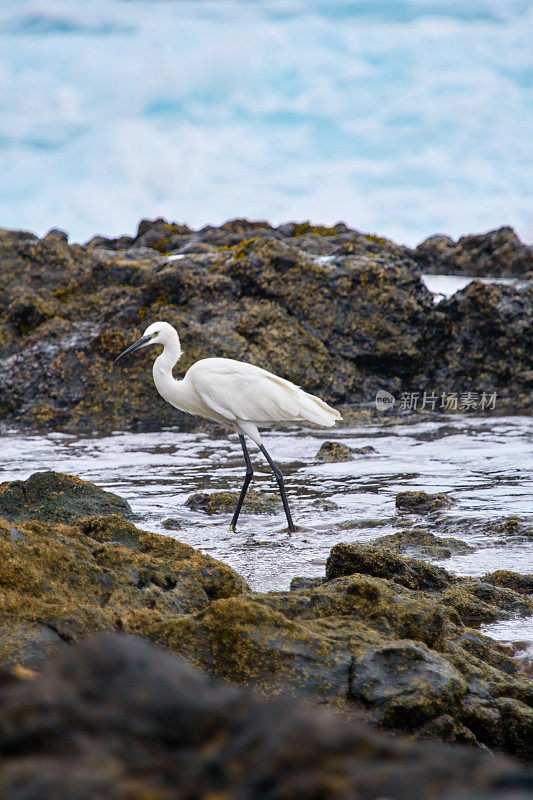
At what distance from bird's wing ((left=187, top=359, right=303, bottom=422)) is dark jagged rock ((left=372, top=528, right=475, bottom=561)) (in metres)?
2.54

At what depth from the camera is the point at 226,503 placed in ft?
27.4

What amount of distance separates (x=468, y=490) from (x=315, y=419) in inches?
77.7

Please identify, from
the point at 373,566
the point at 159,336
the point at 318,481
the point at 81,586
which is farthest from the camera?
the point at 318,481

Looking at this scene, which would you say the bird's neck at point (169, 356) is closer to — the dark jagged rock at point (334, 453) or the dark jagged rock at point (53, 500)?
the dark jagged rock at point (53, 500)

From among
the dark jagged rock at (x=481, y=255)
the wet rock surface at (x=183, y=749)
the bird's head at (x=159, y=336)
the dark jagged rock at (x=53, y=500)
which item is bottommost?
the dark jagged rock at (x=53, y=500)

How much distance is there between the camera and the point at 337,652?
3.08 metres

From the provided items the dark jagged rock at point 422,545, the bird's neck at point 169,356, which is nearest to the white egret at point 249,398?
the bird's neck at point 169,356

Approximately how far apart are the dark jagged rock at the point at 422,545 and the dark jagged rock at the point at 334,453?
4.43 meters

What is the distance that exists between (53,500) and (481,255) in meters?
30.6

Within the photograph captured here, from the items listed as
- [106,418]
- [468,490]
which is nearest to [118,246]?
[106,418]

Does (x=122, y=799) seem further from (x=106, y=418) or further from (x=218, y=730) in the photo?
(x=106, y=418)

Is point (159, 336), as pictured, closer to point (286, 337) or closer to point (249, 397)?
point (249, 397)

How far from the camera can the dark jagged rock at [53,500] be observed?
625 cm

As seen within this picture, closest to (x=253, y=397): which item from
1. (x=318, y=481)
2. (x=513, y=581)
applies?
(x=318, y=481)
